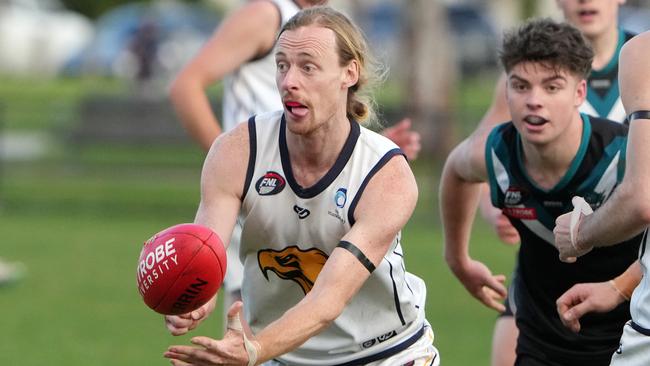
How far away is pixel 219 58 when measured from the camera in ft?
22.2

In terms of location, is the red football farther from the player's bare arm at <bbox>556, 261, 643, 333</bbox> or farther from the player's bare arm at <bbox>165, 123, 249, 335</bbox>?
the player's bare arm at <bbox>556, 261, 643, 333</bbox>

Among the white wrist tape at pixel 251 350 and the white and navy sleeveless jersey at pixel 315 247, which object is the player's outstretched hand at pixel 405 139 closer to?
the white and navy sleeveless jersey at pixel 315 247

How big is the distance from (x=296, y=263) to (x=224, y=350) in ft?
3.30

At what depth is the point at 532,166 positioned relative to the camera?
5742 millimetres

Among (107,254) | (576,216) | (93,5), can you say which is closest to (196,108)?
(576,216)

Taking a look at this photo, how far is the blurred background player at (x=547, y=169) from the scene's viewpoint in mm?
5609

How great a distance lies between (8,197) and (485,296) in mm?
15240

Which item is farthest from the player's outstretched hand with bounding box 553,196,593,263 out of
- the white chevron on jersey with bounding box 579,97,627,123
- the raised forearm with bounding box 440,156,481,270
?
the white chevron on jersey with bounding box 579,97,627,123

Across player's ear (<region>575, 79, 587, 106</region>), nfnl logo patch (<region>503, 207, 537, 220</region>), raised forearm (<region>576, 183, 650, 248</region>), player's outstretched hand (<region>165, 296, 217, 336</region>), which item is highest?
player's ear (<region>575, 79, 587, 106</region>)

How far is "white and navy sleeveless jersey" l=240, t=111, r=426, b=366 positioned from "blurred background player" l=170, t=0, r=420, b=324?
1.25 meters

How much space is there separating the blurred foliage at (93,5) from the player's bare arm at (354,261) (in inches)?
1917

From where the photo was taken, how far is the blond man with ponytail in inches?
195

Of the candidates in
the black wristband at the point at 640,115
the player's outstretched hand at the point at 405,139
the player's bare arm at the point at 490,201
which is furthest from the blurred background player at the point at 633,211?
the player's outstretched hand at the point at 405,139

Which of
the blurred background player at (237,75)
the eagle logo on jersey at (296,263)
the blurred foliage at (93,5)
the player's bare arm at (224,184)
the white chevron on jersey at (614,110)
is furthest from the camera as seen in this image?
the blurred foliage at (93,5)
